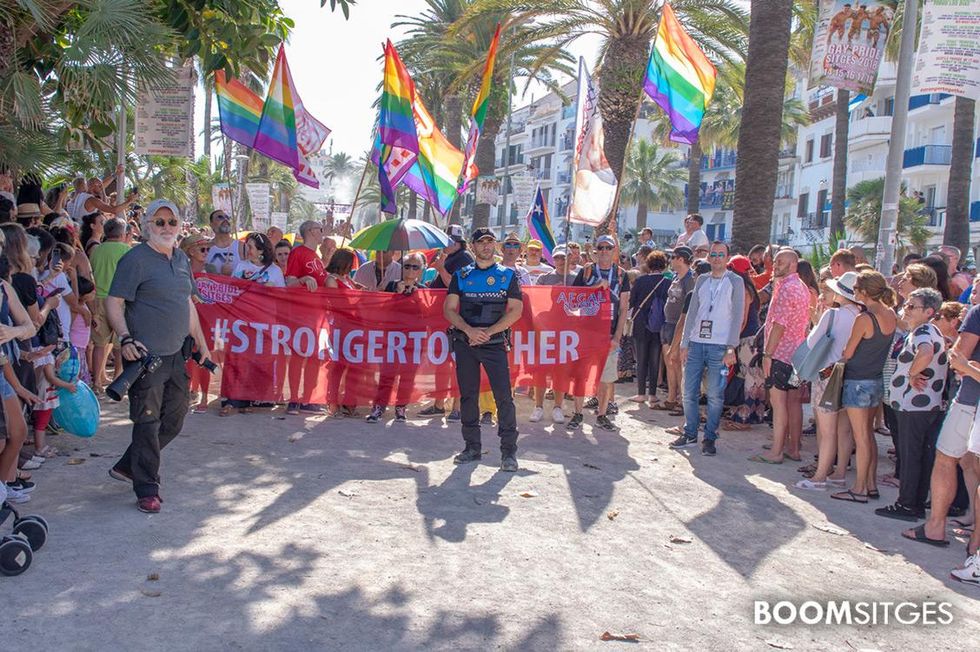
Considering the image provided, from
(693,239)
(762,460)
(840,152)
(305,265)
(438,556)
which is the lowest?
(438,556)

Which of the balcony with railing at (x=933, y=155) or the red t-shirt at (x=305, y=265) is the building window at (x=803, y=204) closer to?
the balcony with railing at (x=933, y=155)

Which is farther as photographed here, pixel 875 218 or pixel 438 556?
pixel 875 218

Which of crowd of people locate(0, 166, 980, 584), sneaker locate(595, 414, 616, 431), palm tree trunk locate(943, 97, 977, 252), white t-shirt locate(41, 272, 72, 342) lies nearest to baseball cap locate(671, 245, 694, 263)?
crowd of people locate(0, 166, 980, 584)

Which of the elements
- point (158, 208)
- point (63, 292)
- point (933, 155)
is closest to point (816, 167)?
point (933, 155)

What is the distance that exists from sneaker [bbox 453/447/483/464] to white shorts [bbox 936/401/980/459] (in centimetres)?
365

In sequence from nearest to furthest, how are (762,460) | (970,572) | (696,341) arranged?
A: (970,572)
(762,460)
(696,341)

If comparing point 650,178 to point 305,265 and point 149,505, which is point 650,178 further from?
point 149,505

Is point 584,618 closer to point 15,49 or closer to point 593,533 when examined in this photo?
point 593,533

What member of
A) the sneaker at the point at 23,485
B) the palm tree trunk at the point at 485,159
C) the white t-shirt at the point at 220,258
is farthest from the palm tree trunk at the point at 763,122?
the palm tree trunk at the point at 485,159

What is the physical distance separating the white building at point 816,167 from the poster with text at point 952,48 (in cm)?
1462

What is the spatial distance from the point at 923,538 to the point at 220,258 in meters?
7.86

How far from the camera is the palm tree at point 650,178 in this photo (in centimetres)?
7250

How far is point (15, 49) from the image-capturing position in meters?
9.09

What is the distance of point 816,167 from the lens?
57.2m
